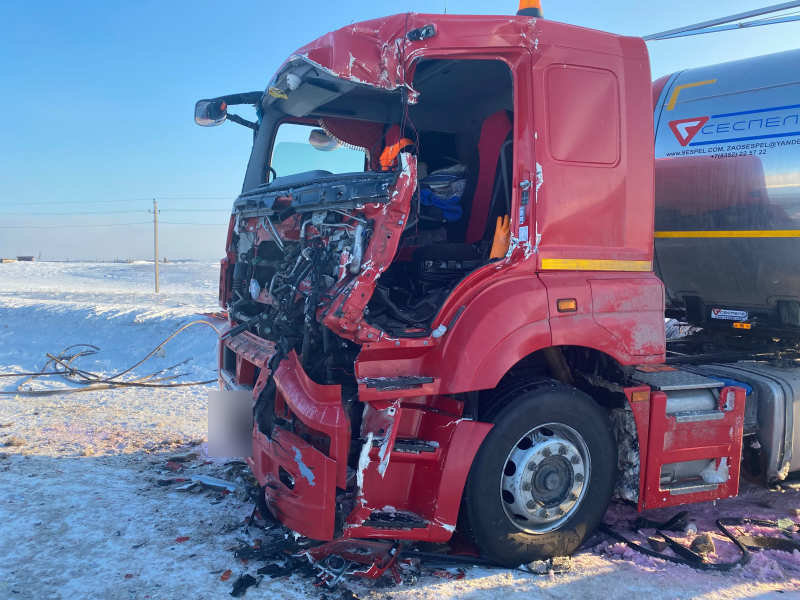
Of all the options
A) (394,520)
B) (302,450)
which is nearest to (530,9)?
(302,450)

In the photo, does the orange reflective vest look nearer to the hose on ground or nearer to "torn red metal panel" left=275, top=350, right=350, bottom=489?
"torn red metal panel" left=275, top=350, right=350, bottom=489

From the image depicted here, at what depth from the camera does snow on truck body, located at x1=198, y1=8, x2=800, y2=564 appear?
11.0ft

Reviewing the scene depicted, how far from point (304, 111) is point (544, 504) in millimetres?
3402

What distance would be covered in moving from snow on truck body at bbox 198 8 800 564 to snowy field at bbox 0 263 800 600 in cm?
33

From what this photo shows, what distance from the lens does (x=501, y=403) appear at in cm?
362

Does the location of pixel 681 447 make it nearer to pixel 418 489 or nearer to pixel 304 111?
pixel 418 489

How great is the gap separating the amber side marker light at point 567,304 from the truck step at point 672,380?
0.76 m

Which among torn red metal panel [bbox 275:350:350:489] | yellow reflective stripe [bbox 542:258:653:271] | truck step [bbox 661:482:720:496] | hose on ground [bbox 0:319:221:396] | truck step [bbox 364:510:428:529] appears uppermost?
yellow reflective stripe [bbox 542:258:653:271]

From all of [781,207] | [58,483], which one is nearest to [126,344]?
[58,483]

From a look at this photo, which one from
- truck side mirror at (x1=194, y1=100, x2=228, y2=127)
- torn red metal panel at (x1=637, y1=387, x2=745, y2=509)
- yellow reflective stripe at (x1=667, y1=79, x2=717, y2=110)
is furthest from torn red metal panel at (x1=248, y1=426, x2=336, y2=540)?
yellow reflective stripe at (x1=667, y1=79, x2=717, y2=110)

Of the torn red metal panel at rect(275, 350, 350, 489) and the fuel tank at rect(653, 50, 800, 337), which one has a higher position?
the fuel tank at rect(653, 50, 800, 337)

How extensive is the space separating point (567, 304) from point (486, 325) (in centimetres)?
60

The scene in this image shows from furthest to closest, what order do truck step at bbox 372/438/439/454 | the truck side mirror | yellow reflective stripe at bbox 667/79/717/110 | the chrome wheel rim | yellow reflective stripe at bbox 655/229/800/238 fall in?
yellow reflective stripe at bbox 667/79/717/110 < the truck side mirror < yellow reflective stripe at bbox 655/229/800/238 < the chrome wheel rim < truck step at bbox 372/438/439/454

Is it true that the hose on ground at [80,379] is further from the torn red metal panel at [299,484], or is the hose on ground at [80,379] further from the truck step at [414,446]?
the truck step at [414,446]
